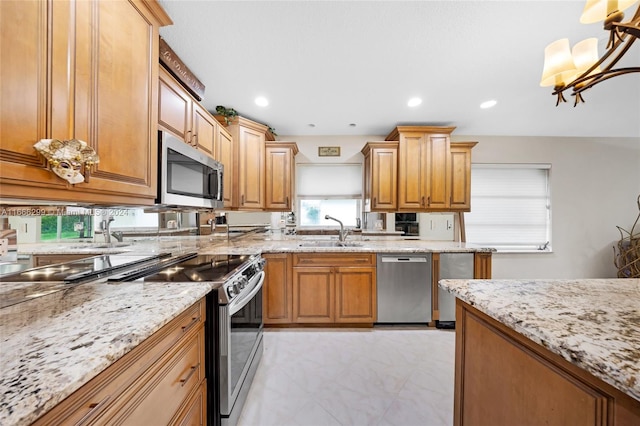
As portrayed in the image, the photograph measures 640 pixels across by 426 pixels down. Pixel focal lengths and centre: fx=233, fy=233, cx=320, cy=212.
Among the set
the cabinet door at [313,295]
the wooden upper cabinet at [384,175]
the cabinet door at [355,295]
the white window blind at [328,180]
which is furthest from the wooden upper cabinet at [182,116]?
the wooden upper cabinet at [384,175]

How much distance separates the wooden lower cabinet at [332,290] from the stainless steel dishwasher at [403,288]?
0.11 metres

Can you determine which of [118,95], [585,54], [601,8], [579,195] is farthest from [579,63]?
[579,195]

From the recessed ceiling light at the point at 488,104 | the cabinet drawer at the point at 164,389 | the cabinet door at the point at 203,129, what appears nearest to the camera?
the cabinet drawer at the point at 164,389

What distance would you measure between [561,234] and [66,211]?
5693mm

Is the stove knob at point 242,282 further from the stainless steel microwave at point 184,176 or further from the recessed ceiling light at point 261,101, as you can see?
the recessed ceiling light at point 261,101

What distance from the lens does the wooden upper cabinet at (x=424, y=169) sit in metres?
3.12

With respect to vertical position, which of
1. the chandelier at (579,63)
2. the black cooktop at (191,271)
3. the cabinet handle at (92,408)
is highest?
the chandelier at (579,63)

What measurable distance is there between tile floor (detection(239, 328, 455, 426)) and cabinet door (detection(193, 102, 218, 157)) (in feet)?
6.24

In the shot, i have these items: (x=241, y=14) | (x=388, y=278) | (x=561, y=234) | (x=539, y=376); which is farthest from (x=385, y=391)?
(x=561, y=234)

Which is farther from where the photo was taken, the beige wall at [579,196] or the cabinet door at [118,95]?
the beige wall at [579,196]

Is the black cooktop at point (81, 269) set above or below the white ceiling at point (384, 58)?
below

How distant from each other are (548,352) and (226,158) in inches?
108

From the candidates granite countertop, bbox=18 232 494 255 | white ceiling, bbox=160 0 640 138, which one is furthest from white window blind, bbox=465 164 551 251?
granite countertop, bbox=18 232 494 255

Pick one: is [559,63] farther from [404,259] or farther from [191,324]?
[191,324]
